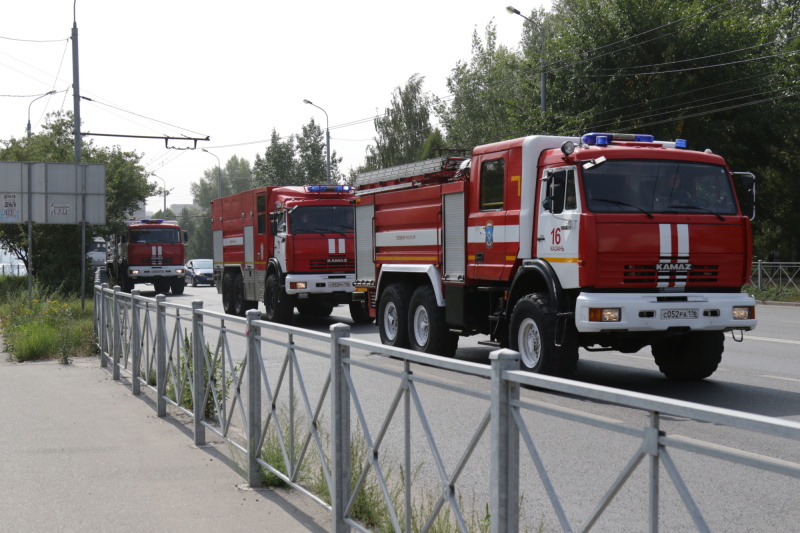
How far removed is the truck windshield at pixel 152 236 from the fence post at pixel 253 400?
32547 mm

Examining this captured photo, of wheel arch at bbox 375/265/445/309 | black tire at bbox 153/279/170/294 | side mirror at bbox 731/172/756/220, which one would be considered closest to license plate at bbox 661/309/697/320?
side mirror at bbox 731/172/756/220

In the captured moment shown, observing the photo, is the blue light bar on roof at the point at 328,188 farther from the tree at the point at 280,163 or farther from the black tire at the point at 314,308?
the tree at the point at 280,163

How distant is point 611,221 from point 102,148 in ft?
105

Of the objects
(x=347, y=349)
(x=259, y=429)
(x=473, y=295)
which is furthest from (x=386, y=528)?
(x=473, y=295)

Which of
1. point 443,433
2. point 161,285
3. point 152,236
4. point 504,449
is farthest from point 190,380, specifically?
point 161,285

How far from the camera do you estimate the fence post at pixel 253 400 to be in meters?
5.87

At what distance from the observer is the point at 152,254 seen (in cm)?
3700

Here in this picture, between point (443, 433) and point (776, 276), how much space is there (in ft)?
85.9

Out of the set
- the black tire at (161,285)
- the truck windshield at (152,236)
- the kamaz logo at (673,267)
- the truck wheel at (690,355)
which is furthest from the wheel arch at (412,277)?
the truck windshield at (152,236)

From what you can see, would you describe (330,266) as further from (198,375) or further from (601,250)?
(198,375)

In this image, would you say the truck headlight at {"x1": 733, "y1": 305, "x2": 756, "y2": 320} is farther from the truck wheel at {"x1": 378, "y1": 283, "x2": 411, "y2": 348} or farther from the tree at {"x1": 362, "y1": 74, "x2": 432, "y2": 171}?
the tree at {"x1": 362, "y1": 74, "x2": 432, "y2": 171}

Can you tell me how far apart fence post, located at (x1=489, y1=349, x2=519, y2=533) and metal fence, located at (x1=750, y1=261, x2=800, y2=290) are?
25.0 m

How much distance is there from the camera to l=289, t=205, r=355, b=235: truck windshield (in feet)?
63.3

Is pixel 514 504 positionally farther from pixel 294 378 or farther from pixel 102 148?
pixel 102 148
